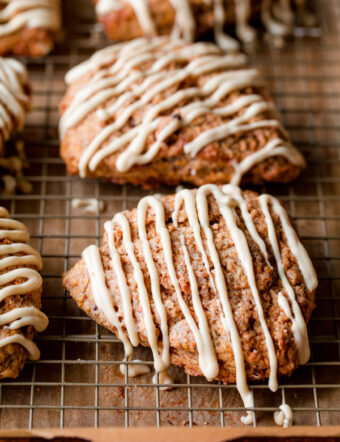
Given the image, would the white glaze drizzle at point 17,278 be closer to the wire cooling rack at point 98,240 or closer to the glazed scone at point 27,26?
the wire cooling rack at point 98,240

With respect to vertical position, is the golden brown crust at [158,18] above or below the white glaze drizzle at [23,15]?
below

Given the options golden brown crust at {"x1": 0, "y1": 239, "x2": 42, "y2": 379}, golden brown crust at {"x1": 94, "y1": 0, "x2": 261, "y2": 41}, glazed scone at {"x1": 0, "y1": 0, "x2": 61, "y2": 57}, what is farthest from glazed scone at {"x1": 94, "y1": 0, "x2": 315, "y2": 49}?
golden brown crust at {"x1": 0, "y1": 239, "x2": 42, "y2": 379}

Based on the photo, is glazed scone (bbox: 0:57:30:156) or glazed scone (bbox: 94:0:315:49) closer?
glazed scone (bbox: 0:57:30:156)

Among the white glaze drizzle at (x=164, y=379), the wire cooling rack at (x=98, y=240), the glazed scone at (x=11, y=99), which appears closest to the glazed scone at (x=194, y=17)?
the wire cooling rack at (x=98, y=240)

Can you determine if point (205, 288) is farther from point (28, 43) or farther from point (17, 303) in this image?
point (28, 43)

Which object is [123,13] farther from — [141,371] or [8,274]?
[141,371]

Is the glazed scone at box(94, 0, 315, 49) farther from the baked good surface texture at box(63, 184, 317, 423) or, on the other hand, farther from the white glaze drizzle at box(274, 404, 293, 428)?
the white glaze drizzle at box(274, 404, 293, 428)
